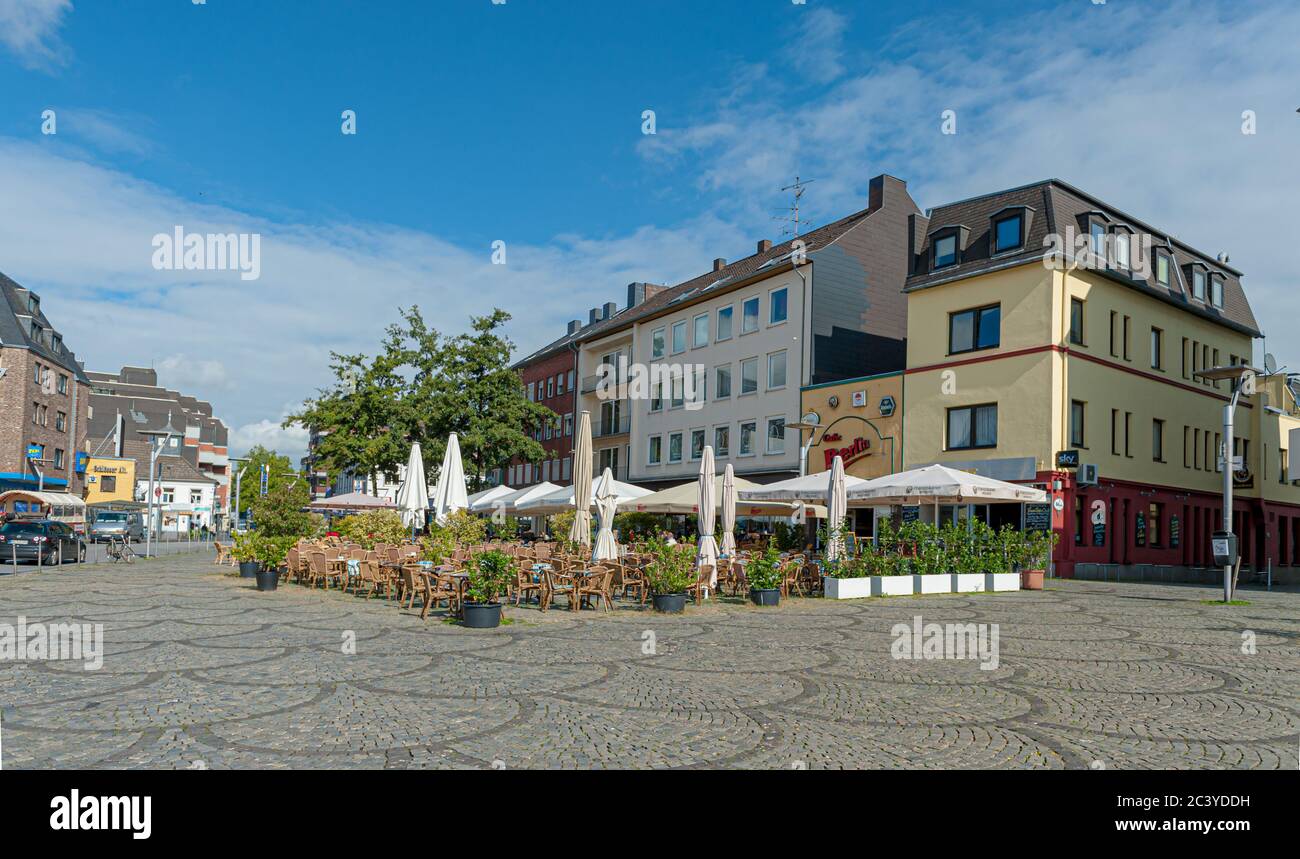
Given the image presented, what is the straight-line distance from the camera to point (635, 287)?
2520 inches

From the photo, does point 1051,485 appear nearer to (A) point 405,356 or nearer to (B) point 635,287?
(A) point 405,356

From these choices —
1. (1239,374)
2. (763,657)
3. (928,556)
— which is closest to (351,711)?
(763,657)

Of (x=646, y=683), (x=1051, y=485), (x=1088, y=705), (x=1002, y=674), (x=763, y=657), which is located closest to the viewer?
(x=1088, y=705)

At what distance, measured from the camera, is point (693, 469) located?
155 ft

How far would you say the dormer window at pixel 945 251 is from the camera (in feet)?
111

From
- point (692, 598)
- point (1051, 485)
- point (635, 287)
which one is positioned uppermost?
point (635, 287)

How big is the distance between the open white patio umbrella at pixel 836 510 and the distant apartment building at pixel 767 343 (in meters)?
17.3

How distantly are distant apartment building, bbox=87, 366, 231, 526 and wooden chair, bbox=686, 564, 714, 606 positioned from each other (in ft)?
248

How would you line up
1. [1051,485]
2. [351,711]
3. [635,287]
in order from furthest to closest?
[635,287] < [1051,485] < [351,711]

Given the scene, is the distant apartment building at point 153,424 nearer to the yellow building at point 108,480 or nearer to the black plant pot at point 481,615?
the yellow building at point 108,480

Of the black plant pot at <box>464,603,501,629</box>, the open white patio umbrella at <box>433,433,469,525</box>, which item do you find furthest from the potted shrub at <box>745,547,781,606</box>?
the open white patio umbrella at <box>433,433,469,525</box>
